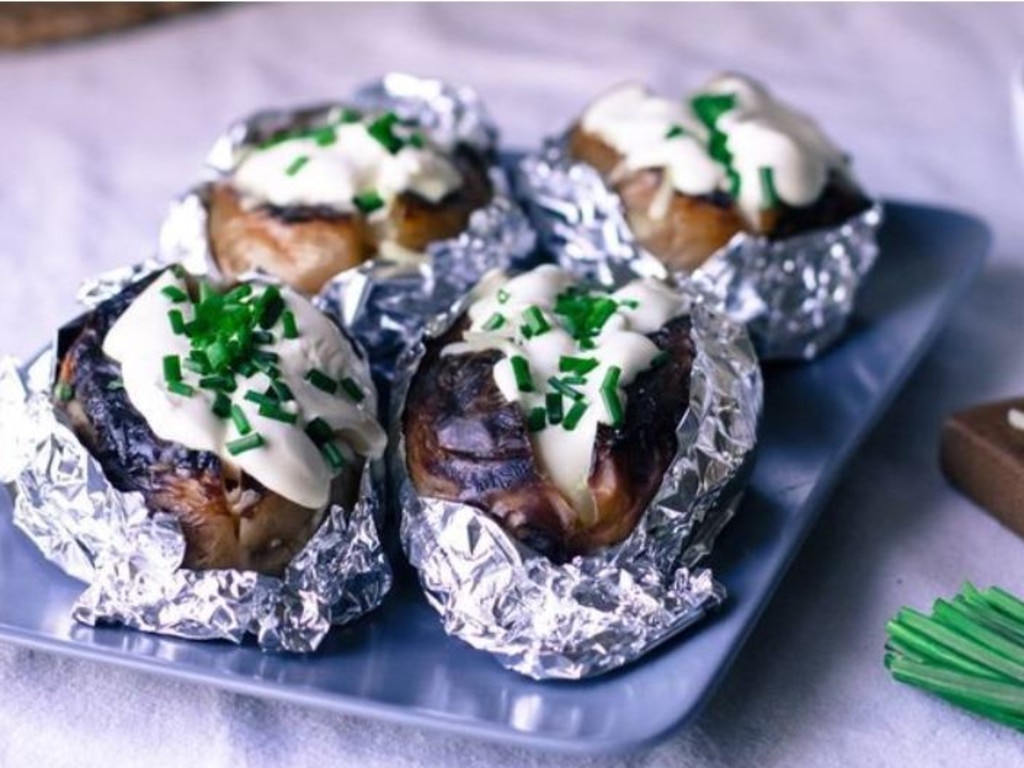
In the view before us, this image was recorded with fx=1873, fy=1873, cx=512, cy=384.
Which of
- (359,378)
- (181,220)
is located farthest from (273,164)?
(359,378)

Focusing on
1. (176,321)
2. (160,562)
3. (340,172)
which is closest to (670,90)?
(340,172)

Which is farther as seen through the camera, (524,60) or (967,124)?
(524,60)

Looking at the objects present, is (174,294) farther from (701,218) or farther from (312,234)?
(701,218)

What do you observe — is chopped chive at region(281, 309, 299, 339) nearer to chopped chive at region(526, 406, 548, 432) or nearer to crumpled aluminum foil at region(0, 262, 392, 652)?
crumpled aluminum foil at region(0, 262, 392, 652)

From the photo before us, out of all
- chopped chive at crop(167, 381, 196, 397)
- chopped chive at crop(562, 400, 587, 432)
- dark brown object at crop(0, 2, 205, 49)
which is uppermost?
chopped chive at crop(562, 400, 587, 432)

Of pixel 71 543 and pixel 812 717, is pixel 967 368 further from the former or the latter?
pixel 71 543

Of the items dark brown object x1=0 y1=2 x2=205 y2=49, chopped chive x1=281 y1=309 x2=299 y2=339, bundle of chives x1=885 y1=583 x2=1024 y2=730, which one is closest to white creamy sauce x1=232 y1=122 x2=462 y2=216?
chopped chive x1=281 y1=309 x2=299 y2=339
